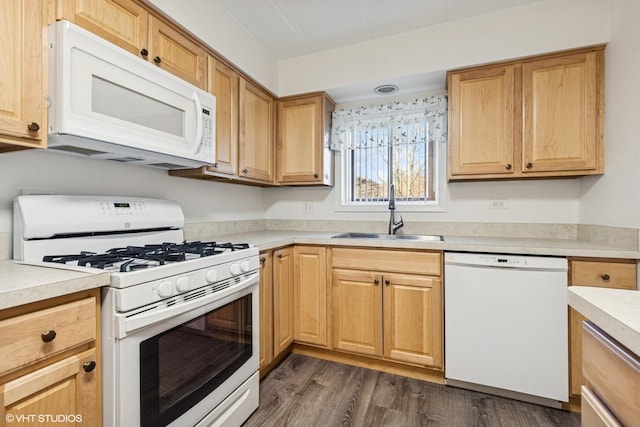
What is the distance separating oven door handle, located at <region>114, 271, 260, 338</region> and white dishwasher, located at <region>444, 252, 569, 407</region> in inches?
53.6

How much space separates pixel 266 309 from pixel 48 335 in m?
1.22

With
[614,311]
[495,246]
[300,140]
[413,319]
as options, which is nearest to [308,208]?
[300,140]

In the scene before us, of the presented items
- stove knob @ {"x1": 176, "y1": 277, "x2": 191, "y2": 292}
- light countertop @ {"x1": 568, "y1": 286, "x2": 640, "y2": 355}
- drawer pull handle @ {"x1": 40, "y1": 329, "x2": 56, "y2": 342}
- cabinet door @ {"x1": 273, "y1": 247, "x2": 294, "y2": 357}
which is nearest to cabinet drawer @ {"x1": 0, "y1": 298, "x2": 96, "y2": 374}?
drawer pull handle @ {"x1": 40, "y1": 329, "x2": 56, "y2": 342}

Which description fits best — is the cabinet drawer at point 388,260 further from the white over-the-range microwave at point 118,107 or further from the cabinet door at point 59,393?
the cabinet door at point 59,393

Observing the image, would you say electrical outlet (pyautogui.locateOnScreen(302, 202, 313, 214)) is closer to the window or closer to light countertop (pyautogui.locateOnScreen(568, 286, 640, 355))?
the window

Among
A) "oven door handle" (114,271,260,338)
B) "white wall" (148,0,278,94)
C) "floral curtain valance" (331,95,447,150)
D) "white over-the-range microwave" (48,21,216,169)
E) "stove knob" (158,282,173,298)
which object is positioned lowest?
"oven door handle" (114,271,260,338)

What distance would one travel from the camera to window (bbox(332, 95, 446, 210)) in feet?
8.13

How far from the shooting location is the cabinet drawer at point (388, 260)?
6.35 feet

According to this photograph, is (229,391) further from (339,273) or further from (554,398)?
(554,398)

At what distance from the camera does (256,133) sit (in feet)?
7.91

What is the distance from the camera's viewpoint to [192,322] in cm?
126

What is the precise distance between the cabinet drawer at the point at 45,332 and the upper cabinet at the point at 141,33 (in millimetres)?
1076

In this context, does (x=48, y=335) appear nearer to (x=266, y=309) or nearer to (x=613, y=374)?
(x=266, y=309)

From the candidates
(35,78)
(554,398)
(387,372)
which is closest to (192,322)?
(35,78)
